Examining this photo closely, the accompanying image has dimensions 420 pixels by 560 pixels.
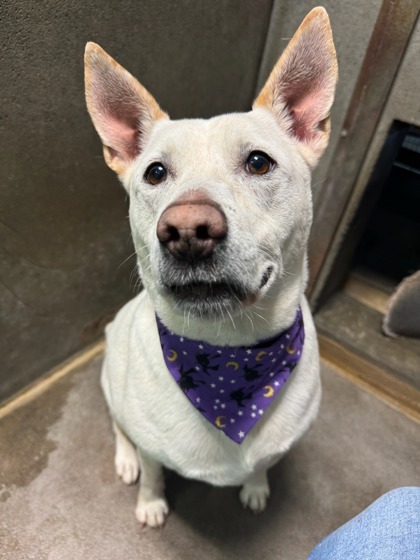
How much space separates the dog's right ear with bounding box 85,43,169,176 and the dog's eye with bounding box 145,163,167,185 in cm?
25

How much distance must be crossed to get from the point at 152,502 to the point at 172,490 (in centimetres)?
14

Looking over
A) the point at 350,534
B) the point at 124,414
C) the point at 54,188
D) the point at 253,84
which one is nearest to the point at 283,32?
the point at 253,84

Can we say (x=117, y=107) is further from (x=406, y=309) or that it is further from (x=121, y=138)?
(x=406, y=309)

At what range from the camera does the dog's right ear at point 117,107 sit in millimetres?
1233

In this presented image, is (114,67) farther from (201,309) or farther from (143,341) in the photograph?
(143,341)

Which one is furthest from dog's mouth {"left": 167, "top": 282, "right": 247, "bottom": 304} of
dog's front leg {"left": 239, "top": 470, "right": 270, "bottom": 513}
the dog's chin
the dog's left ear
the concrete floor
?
the concrete floor

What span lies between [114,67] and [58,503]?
1.72 m

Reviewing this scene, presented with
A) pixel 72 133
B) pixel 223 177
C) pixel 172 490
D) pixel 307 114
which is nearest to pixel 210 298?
pixel 223 177

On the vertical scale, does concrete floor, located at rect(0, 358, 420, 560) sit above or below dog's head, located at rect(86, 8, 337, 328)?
below

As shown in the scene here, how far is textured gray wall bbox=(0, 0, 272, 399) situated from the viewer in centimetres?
150

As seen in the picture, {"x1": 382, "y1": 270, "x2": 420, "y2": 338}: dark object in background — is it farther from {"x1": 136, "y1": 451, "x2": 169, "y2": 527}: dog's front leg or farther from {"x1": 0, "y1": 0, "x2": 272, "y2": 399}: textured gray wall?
Answer: {"x1": 0, "y1": 0, "x2": 272, "y2": 399}: textured gray wall

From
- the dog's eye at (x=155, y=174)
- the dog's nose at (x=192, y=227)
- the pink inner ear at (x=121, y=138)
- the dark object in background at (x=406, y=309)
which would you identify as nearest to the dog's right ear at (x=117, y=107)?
the pink inner ear at (x=121, y=138)

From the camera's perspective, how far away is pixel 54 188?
5.86ft

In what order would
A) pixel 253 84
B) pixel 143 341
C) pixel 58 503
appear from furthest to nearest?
1. pixel 253 84
2. pixel 58 503
3. pixel 143 341
